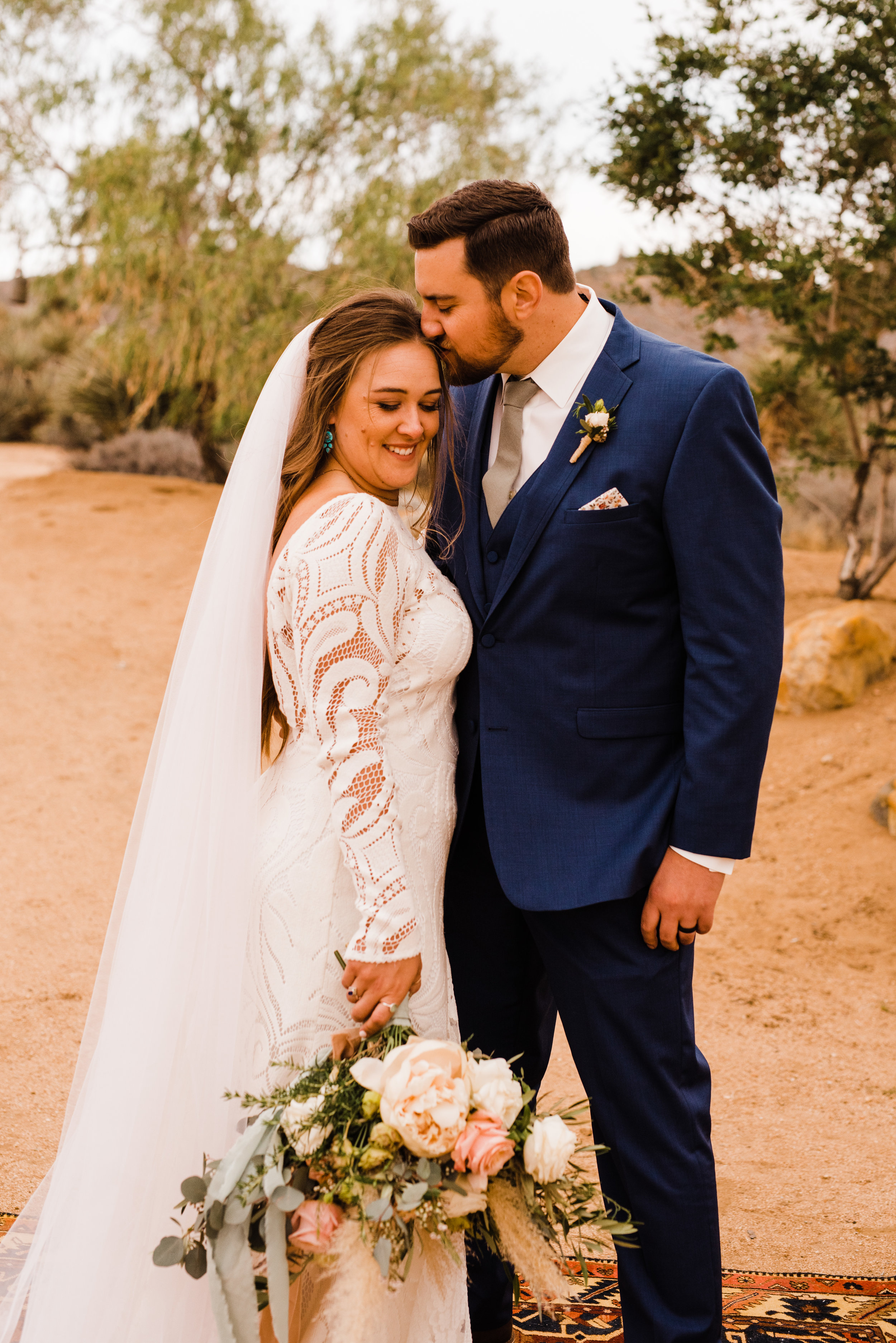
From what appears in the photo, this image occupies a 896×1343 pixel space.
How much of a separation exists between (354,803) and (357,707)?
0.17m

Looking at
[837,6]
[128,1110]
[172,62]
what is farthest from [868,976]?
[172,62]

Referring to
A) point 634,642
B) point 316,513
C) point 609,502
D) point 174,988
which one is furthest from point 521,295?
point 174,988

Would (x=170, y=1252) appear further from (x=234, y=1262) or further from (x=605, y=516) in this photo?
(x=605, y=516)

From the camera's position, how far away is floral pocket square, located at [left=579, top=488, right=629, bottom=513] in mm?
A: 2080

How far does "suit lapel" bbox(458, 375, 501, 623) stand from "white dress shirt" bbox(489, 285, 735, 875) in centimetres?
8

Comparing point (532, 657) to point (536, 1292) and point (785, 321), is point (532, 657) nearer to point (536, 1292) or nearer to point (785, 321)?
point (536, 1292)

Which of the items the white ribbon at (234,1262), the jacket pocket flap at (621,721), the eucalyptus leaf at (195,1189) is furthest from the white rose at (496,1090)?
the jacket pocket flap at (621,721)

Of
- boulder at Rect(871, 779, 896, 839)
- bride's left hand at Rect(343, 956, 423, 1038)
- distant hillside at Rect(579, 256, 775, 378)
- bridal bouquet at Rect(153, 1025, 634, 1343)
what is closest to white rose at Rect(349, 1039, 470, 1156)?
bridal bouquet at Rect(153, 1025, 634, 1343)

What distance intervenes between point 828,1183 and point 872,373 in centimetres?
526

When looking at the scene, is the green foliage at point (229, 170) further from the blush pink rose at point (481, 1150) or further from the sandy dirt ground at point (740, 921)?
the blush pink rose at point (481, 1150)

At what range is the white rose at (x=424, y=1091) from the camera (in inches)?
63.9

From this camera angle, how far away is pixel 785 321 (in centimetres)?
696

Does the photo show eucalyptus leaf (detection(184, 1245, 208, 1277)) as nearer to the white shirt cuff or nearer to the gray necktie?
the white shirt cuff

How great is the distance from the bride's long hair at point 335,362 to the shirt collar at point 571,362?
0.65 ft
